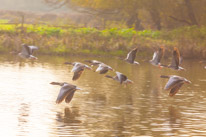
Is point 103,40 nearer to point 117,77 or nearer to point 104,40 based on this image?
point 104,40

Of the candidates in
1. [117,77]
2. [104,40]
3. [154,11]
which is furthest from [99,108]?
[154,11]

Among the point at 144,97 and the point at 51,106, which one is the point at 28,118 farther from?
the point at 144,97

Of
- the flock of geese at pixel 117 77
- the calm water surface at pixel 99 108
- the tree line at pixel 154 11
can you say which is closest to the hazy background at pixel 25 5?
the tree line at pixel 154 11

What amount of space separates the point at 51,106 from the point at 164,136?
580 cm

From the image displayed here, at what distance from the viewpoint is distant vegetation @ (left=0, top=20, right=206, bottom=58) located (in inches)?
1832

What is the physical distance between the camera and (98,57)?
4572 cm

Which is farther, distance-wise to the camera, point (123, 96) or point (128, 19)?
point (128, 19)

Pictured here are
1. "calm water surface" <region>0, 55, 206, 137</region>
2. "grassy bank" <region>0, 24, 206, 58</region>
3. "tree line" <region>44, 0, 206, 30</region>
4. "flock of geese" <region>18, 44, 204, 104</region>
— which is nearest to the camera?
"calm water surface" <region>0, 55, 206, 137</region>

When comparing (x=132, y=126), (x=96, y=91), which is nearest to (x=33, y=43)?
(x=96, y=91)

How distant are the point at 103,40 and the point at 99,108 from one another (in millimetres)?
26664

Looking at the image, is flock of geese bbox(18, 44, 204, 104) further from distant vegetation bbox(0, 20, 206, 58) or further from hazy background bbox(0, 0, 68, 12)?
hazy background bbox(0, 0, 68, 12)

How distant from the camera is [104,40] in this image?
4841 centimetres

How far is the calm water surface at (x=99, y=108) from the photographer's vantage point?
1805cm

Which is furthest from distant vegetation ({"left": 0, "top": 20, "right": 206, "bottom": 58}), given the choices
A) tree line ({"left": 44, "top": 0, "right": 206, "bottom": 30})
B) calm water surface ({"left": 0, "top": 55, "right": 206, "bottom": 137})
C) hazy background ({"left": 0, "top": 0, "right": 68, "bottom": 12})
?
hazy background ({"left": 0, "top": 0, "right": 68, "bottom": 12})
